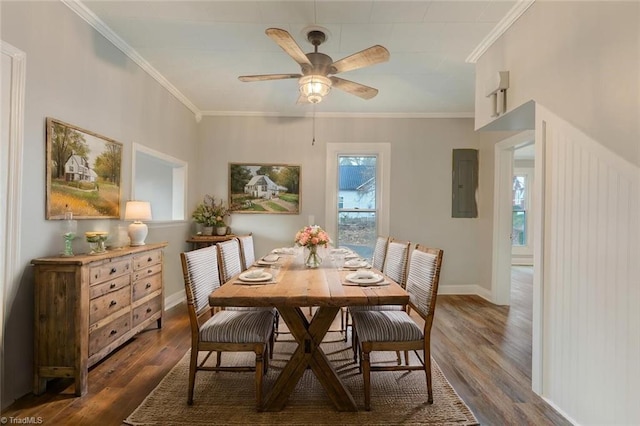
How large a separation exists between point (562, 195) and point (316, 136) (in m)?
3.55

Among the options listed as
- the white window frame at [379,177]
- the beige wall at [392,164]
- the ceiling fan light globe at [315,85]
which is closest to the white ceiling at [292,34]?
the ceiling fan light globe at [315,85]

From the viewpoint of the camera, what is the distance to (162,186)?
538 centimetres

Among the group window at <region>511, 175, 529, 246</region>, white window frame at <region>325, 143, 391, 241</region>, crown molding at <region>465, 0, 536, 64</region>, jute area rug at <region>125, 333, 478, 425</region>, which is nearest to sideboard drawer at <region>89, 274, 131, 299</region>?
jute area rug at <region>125, 333, 478, 425</region>

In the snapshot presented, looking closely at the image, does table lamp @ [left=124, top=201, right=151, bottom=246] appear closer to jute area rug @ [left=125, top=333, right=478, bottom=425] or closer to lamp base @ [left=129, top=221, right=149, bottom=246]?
lamp base @ [left=129, top=221, right=149, bottom=246]

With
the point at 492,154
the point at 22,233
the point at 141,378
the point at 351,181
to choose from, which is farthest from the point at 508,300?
the point at 22,233

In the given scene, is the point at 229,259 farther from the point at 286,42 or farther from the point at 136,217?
the point at 286,42

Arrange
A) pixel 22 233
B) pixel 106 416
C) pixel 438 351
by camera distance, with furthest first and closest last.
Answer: pixel 438 351
pixel 22 233
pixel 106 416

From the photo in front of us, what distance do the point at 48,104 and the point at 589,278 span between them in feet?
11.9

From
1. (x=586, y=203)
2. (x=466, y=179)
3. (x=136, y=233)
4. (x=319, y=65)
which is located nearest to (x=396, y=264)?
(x=586, y=203)

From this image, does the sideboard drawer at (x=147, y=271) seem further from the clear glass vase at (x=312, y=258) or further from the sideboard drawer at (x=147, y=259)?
the clear glass vase at (x=312, y=258)

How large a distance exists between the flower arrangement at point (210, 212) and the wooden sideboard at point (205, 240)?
0.21 metres

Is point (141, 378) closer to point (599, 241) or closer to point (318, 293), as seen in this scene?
point (318, 293)

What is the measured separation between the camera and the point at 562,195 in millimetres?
2035

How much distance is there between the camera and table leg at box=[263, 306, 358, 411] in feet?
6.51
